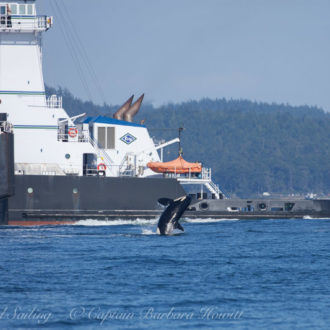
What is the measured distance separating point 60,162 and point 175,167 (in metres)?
5.87

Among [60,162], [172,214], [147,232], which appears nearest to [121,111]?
[60,162]

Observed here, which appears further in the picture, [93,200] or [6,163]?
[93,200]

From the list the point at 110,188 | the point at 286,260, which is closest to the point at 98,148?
the point at 110,188

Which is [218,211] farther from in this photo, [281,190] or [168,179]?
[281,190]

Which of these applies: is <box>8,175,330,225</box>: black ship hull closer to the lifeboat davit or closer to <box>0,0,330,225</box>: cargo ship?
<box>0,0,330,225</box>: cargo ship

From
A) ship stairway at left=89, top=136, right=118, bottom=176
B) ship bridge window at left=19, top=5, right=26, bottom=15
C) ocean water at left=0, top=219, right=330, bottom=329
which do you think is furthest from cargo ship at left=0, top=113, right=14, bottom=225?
ship bridge window at left=19, top=5, right=26, bottom=15

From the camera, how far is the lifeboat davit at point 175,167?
142 ft

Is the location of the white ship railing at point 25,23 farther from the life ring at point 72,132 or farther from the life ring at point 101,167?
the life ring at point 101,167

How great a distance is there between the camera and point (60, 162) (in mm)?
41812

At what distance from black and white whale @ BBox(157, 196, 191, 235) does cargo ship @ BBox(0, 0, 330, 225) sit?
22.9 feet

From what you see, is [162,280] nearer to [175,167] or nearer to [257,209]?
[175,167]

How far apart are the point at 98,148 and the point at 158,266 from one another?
18427mm

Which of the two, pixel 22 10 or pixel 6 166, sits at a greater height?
pixel 22 10

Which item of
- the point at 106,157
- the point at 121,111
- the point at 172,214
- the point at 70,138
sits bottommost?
the point at 172,214
